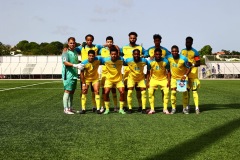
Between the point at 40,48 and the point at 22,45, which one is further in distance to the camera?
the point at 22,45

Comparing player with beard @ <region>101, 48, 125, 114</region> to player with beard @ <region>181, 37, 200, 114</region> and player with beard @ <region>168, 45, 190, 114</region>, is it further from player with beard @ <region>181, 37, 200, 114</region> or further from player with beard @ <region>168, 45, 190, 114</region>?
player with beard @ <region>181, 37, 200, 114</region>

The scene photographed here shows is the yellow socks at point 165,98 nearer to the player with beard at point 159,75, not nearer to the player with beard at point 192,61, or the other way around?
the player with beard at point 159,75

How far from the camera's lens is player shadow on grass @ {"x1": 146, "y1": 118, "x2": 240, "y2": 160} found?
4.32 m

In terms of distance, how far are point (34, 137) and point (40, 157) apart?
1274 millimetres

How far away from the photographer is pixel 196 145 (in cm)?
486

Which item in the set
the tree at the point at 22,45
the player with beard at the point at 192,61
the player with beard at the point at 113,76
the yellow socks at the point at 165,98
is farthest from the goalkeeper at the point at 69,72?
the tree at the point at 22,45

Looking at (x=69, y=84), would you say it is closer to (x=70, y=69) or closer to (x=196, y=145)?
(x=70, y=69)

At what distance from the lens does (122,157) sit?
4246 millimetres

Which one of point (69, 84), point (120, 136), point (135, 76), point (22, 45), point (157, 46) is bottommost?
point (120, 136)

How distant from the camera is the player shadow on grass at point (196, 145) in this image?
4320 millimetres

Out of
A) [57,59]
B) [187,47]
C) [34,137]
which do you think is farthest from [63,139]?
[57,59]

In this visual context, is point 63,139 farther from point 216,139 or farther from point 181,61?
point 181,61

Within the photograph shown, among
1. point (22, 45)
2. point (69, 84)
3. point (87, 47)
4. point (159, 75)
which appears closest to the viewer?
point (159, 75)

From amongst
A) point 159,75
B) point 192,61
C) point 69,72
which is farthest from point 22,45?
point 192,61
